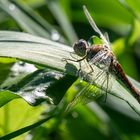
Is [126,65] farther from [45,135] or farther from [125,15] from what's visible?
[45,135]

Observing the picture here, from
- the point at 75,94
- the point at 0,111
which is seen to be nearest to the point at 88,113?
the point at 75,94

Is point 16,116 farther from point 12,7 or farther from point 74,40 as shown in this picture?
point 74,40

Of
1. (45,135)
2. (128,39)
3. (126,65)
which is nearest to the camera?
(45,135)

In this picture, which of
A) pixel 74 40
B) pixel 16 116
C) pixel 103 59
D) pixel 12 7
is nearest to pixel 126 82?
pixel 103 59

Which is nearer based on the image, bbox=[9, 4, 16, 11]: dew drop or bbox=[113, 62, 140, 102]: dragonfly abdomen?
bbox=[113, 62, 140, 102]: dragonfly abdomen

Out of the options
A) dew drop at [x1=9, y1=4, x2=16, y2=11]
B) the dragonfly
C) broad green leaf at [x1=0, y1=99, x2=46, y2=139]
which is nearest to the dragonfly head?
the dragonfly

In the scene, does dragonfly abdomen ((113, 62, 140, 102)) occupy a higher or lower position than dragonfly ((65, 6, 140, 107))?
lower

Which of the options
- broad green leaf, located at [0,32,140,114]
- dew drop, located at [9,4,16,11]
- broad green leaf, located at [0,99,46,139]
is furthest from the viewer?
dew drop, located at [9,4,16,11]

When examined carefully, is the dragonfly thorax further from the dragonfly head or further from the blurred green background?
the blurred green background
